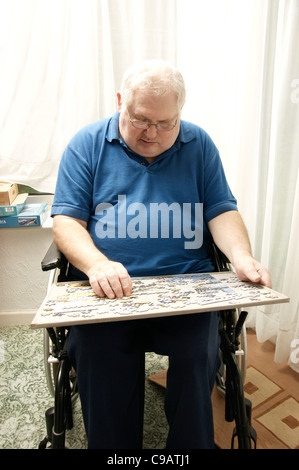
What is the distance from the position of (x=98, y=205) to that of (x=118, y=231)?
4.9 inches

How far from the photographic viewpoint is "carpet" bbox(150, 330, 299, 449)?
4.52 feet

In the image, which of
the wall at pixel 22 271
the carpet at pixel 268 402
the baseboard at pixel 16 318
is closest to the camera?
the carpet at pixel 268 402

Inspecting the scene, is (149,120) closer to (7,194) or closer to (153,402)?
(7,194)

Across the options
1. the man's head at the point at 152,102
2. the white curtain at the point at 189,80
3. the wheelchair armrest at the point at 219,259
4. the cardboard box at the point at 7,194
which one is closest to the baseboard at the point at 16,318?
the cardboard box at the point at 7,194

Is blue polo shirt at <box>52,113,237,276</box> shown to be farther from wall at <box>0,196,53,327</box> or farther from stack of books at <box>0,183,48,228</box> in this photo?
wall at <box>0,196,53,327</box>

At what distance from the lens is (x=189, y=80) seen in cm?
174

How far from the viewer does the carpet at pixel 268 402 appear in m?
1.38

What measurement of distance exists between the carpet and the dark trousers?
36 cm

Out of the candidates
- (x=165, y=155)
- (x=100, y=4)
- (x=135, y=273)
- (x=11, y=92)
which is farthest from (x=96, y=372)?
(x=100, y=4)

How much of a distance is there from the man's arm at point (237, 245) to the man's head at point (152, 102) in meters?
0.35

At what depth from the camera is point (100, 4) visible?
164 cm

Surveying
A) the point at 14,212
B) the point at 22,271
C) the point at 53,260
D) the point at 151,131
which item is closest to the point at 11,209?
the point at 14,212

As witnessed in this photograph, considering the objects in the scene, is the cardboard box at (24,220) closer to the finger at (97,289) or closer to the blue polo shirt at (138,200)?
the blue polo shirt at (138,200)
